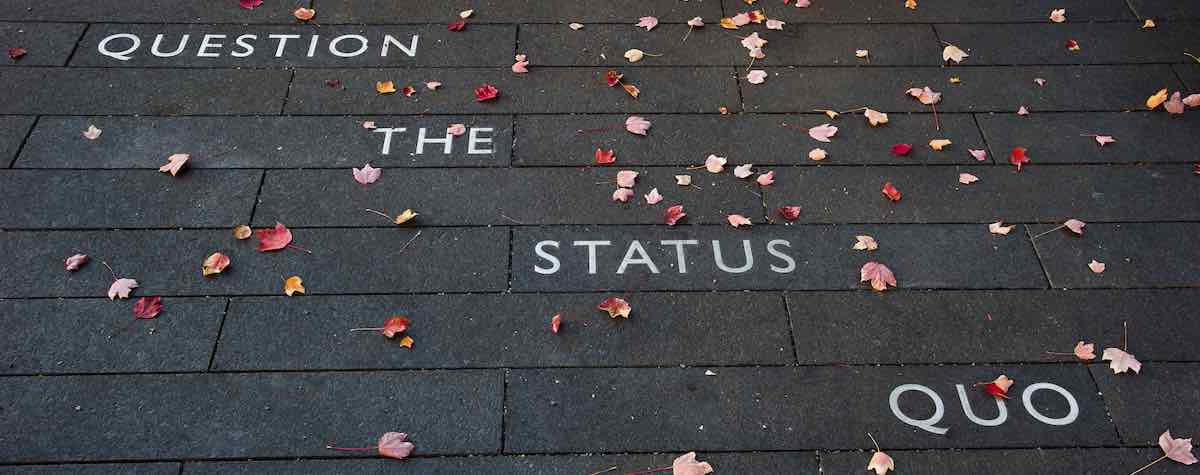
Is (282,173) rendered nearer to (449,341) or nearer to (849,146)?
(449,341)

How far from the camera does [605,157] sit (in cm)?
465

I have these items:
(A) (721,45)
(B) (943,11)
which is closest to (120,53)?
(A) (721,45)

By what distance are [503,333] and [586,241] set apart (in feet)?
2.12

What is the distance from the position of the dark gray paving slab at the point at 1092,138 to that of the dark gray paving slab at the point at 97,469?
4065 mm

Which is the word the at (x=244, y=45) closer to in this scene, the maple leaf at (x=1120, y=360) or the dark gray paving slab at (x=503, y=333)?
the dark gray paving slab at (x=503, y=333)

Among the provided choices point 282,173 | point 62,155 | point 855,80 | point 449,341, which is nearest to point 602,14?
point 855,80

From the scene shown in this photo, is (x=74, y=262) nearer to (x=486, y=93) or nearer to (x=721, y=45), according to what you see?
(x=486, y=93)

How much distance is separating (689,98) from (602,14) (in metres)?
1.02

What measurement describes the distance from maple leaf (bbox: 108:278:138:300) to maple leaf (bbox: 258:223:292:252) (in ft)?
1.75

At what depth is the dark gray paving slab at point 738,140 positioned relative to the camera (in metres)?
4.68

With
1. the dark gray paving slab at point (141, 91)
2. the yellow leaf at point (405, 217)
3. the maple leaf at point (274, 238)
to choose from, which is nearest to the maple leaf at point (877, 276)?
the yellow leaf at point (405, 217)

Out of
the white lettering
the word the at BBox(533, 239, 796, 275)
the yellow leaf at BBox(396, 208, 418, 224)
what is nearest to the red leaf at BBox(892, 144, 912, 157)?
the word the at BBox(533, 239, 796, 275)

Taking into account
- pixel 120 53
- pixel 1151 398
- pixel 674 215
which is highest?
pixel 120 53

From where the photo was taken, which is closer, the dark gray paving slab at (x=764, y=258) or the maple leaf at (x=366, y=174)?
the dark gray paving slab at (x=764, y=258)
